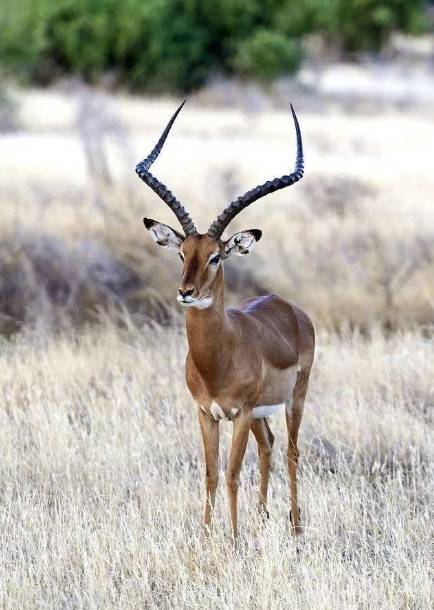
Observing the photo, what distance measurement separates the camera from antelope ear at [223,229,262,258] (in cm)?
571

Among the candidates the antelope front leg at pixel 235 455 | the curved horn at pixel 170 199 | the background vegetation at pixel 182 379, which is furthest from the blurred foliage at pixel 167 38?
the antelope front leg at pixel 235 455

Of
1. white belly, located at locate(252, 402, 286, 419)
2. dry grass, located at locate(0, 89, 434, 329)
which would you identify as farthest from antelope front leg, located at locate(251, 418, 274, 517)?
dry grass, located at locate(0, 89, 434, 329)

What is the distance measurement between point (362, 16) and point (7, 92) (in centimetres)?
2956

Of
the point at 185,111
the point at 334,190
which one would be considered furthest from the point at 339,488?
the point at 185,111

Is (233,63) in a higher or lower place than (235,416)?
higher

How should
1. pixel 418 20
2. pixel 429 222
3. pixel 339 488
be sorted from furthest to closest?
pixel 418 20 < pixel 429 222 < pixel 339 488

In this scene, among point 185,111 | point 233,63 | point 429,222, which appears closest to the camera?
point 429,222

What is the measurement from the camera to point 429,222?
596 inches

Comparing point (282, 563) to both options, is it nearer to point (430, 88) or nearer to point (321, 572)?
point (321, 572)

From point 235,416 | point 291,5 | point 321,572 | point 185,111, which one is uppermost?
point 291,5

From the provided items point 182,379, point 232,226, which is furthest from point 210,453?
point 232,226

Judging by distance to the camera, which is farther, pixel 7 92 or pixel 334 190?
pixel 7 92

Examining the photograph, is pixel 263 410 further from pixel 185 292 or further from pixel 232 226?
pixel 232 226

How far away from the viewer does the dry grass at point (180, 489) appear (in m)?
5.57
